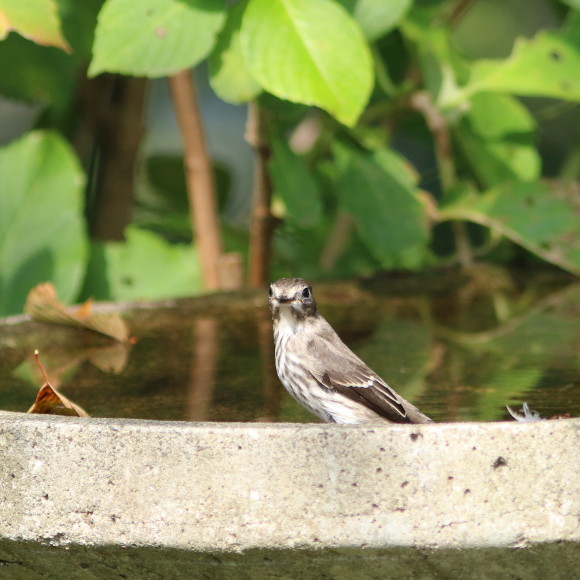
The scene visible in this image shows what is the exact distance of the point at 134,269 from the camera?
4.19 meters

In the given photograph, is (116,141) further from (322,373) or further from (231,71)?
(322,373)

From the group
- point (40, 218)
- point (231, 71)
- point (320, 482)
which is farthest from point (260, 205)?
point (320, 482)

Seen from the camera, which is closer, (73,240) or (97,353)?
(97,353)

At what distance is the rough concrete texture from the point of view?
155 centimetres

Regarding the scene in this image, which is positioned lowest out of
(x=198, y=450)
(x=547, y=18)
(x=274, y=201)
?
(x=547, y=18)

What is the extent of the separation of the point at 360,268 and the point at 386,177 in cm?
90

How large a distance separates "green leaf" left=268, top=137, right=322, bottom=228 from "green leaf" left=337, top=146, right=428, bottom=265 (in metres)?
0.22

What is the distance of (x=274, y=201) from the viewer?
14.0 feet

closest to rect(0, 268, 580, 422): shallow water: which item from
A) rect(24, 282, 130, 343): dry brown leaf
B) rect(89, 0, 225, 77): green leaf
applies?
rect(24, 282, 130, 343): dry brown leaf

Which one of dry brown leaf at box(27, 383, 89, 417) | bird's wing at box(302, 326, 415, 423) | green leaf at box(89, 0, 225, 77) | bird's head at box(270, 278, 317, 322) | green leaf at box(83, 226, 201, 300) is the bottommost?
green leaf at box(83, 226, 201, 300)

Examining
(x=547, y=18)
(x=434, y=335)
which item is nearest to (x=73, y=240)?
(x=434, y=335)

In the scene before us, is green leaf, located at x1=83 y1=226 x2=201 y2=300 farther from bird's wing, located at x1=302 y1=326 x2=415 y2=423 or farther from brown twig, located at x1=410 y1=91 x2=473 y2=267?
bird's wing, located at x1=302 y1=326 x2=415 y2=423

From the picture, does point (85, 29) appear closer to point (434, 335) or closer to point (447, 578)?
point (434, 335)

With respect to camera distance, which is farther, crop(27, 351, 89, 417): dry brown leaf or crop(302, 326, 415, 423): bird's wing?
crop(302, 326, 415, 423): bird's wing
